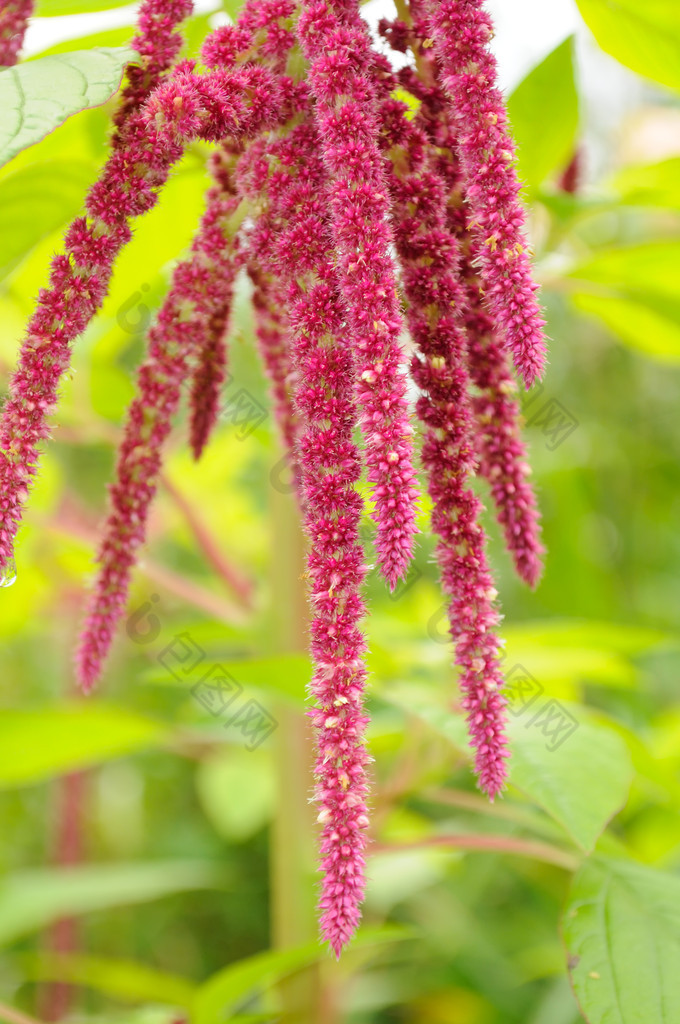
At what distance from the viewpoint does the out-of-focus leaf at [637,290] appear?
3.09ft

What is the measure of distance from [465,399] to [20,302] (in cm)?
61

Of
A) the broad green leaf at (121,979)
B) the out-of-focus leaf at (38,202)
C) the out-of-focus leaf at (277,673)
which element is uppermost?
the out-of-focus leaf at (38,202)

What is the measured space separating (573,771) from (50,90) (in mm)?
589

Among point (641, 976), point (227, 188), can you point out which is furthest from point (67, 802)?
point (227, 188)

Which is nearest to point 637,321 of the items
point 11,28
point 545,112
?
point 545,112

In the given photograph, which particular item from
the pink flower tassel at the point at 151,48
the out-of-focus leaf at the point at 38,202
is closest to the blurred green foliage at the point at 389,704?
the out-of-focus leaf at the point at 38,202

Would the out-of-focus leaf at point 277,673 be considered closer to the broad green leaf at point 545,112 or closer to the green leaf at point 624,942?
the green leaf at point 624,942

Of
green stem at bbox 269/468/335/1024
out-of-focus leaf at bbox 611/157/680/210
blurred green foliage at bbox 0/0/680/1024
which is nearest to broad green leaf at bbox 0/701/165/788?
blurred green foliage at bbox 0/0/680/1024

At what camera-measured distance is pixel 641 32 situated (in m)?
0.73

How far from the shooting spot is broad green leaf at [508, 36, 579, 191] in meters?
0.90

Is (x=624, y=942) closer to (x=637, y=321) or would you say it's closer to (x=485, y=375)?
(x=485, y=375)

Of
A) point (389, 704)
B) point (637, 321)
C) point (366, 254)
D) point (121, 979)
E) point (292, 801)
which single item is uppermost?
point (366, 254)

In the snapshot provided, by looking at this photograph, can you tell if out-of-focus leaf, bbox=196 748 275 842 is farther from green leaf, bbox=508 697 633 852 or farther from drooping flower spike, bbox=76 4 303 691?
drooping flower spike, bbox=76 4 303 691

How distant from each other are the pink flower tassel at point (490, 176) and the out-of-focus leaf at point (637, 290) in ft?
1.57
